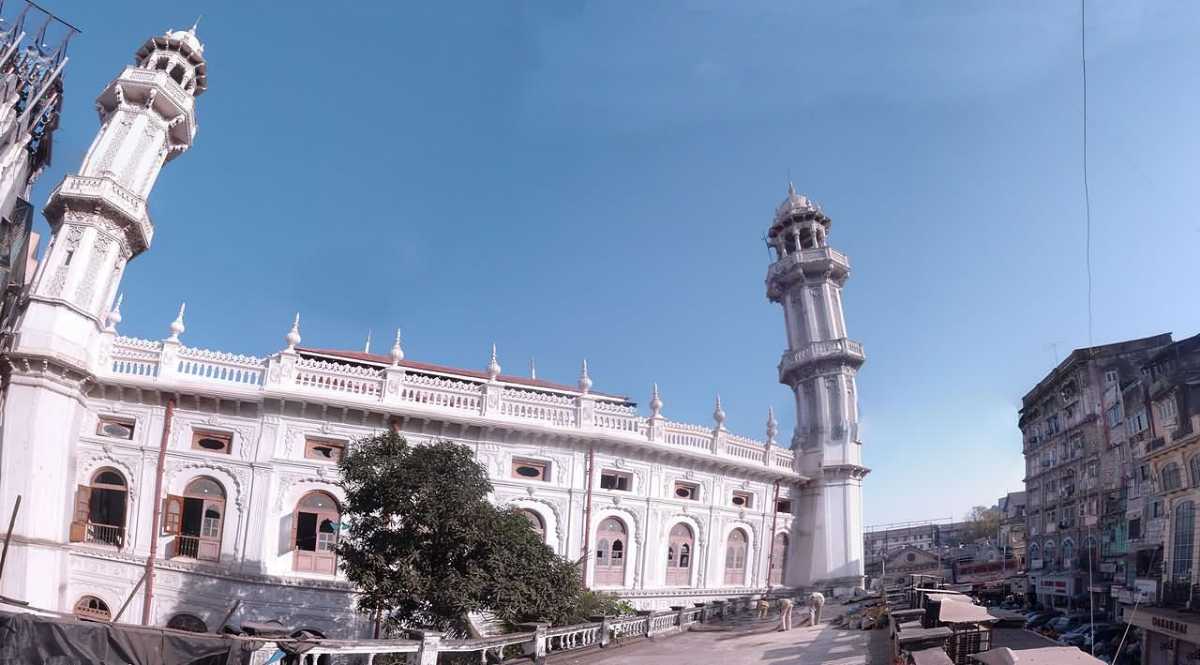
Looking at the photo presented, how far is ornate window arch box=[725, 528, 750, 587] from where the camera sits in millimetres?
31172

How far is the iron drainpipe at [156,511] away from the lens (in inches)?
832

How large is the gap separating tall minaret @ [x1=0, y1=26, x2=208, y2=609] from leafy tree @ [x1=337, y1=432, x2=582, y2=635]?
1005 centimetres

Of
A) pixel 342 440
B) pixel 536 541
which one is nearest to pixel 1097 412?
pixel 536 541

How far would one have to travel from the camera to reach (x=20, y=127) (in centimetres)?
2423

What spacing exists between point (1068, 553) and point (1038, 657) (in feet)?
147

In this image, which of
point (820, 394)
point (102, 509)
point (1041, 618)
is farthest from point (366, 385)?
point (1041, 618)

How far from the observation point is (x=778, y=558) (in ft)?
112

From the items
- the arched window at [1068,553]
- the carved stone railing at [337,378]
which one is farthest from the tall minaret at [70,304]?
the arched window at [1068,553]

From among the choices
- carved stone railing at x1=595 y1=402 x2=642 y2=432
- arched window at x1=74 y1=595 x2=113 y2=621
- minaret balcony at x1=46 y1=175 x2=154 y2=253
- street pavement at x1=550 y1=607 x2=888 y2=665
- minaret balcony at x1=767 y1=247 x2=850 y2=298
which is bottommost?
arched window at x1=74 y1=595 x2=113 y2=621

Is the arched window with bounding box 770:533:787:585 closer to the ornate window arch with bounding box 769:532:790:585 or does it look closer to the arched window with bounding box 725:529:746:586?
the ornate window arch with bounding box 769:532:790:585

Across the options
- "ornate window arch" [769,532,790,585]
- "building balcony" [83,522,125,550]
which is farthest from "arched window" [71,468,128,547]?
"ornate window arch" [769,532,790,585]

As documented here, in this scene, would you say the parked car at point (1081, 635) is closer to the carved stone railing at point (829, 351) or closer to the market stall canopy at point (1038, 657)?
the carved stone railing at point (829, 351)

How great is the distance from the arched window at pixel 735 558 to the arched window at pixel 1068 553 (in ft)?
80.4

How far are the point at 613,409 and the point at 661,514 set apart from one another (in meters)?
4.64
